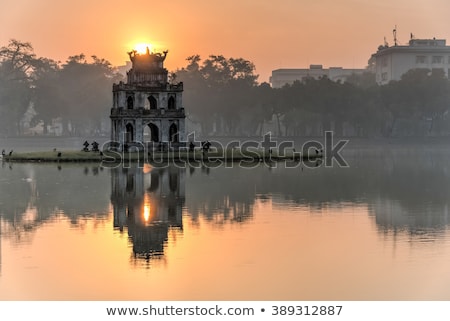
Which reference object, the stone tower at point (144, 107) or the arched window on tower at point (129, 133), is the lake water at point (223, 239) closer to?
the stone tower at point (144, 107)

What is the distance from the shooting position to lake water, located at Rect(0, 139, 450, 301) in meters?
22.6

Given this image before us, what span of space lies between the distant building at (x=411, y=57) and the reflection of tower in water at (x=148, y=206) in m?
120

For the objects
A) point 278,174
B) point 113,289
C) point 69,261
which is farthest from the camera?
point 278,174

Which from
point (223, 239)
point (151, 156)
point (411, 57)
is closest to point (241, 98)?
point (411, 57)

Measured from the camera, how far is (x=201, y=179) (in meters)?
55.2

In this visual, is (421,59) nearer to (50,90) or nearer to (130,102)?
(50,90)

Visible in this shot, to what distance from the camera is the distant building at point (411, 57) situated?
173000 millimetres

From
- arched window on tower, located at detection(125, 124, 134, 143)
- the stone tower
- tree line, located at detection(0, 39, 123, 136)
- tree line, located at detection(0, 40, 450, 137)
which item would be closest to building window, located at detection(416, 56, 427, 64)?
tree line, located at detection(0, 40, 450, 137)

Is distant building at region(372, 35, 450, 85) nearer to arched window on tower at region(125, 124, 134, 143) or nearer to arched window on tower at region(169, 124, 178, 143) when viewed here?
arched window on tower at region(169, 124, 178, 143)
